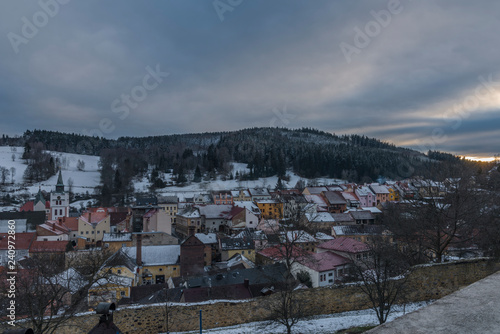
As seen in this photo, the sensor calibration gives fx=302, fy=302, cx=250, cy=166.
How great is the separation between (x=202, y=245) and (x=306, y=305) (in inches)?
808

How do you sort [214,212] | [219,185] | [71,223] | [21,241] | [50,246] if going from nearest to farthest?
[50,246] → [21,241] → [71,223] → [214,212] → [219,185]

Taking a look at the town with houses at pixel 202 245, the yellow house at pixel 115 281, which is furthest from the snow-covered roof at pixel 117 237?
the yellow house at pixel 115 281

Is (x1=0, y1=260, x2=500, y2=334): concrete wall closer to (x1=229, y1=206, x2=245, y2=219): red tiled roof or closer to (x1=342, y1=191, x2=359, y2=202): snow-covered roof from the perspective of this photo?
(x1=229, y1=206, x2=245, y2=219): red tiled roof

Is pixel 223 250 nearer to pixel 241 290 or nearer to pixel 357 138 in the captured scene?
pixel 241 290

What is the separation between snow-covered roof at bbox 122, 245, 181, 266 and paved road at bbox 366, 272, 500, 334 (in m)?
30.7

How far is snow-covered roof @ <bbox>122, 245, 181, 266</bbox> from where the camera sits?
30.2 meters

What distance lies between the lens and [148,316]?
35.0 ft

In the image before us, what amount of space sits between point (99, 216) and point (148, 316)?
42006 mm

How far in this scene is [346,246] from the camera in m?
29.7

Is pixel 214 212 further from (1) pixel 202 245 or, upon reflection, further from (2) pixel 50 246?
(2) pixel 50 246

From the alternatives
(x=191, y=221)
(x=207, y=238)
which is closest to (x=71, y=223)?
(x=191, y=221)

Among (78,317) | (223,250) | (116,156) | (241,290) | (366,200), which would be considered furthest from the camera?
(116,156)

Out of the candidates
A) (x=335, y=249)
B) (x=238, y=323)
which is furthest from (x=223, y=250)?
(x=238, y=323)

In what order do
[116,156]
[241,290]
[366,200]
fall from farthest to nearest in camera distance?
[116,156] → [366,200] → [241,290]
